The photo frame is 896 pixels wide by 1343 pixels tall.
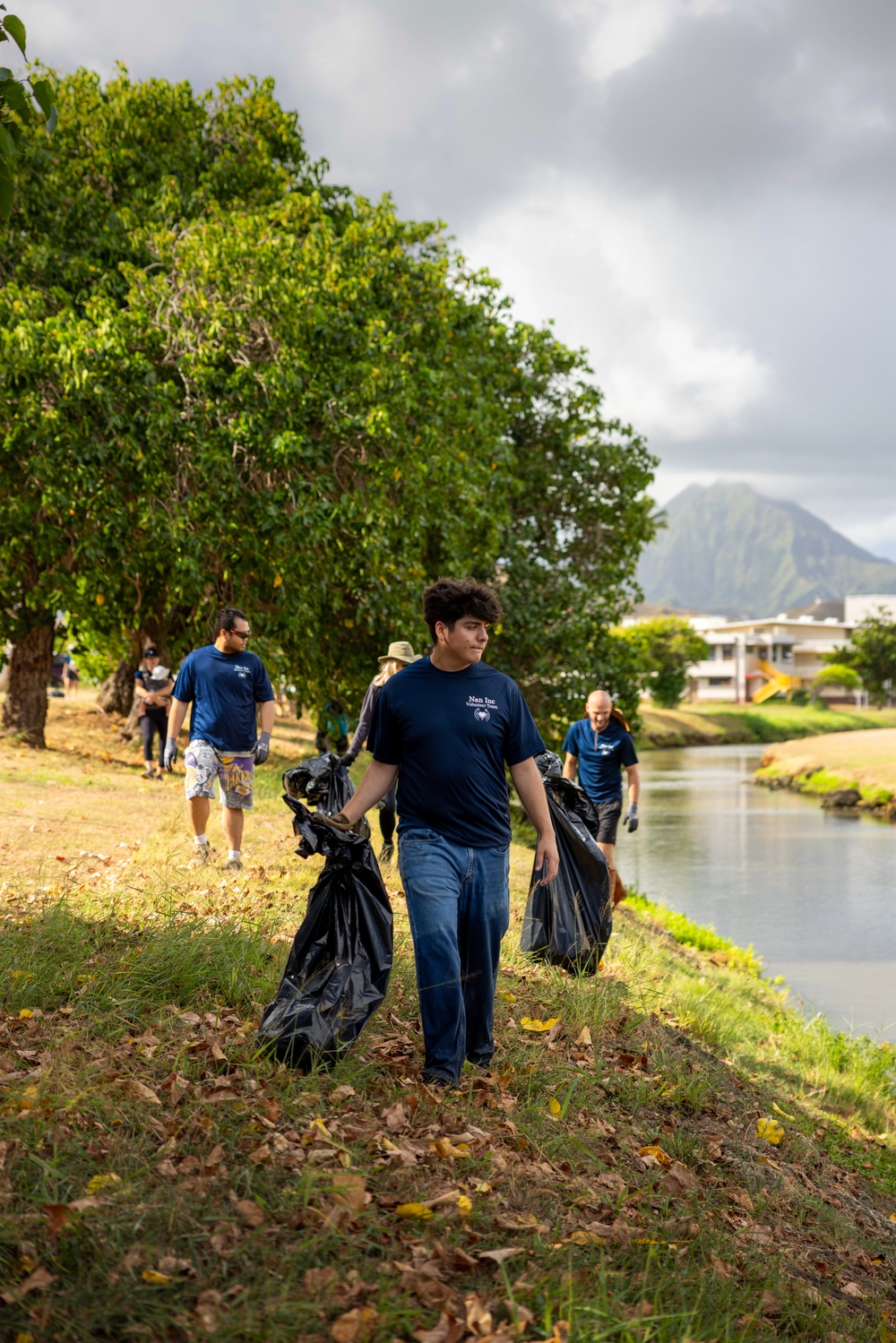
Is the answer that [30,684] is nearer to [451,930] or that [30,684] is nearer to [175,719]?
[175,719]

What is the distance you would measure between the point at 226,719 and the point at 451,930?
4103 millimetres

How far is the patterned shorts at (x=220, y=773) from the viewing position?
27.0 feet

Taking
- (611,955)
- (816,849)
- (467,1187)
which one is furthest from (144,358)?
(816,849)

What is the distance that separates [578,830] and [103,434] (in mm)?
10103

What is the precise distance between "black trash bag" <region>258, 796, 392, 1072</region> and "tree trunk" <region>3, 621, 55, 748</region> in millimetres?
13382

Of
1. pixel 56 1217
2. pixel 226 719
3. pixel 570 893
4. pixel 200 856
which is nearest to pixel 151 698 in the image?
pixel 200 856

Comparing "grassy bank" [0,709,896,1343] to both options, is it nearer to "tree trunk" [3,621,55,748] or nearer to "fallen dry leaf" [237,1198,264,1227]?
"fallen dry leaf" [237,1198,264,1227]

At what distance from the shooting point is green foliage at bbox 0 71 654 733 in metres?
14.2

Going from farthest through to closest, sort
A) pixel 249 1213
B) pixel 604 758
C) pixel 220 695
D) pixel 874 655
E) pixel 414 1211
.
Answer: pixel 874 655 < pixel 604 758 < pixel 220 695 < pixel 414 1211 < pixel 249 1213

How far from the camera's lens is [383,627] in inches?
697

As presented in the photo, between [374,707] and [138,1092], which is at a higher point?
[374,707]

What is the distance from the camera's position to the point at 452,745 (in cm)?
456

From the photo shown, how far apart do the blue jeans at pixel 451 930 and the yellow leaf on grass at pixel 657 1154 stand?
0.90 metres

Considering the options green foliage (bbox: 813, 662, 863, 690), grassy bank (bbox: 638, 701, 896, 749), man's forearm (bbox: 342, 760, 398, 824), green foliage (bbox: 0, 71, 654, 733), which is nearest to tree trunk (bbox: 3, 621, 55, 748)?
green foliage (bbox: 0, 71, 654, 733)
